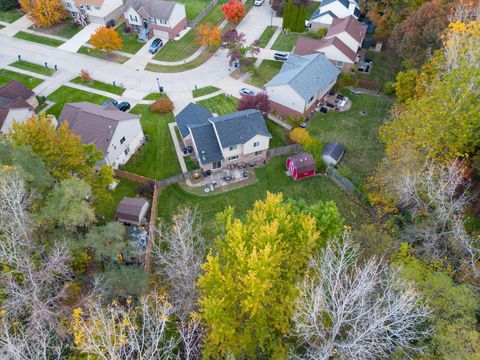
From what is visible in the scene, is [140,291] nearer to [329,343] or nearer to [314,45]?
[329,343]

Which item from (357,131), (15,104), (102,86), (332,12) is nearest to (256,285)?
(357,131)

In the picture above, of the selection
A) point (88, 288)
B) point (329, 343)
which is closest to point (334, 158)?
point (329, 343)

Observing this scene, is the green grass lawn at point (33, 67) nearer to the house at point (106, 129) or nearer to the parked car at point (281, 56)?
the house at point (106, 129)

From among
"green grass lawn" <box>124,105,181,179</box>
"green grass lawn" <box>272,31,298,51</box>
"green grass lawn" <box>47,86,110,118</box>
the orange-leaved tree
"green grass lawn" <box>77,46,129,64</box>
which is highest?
the orange-leaved tree

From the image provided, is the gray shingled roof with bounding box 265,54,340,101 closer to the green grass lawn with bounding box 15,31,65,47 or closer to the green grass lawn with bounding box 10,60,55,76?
the green grass lawn with bounding box 10,60,55,76

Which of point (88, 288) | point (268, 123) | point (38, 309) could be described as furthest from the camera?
point (268, 123)

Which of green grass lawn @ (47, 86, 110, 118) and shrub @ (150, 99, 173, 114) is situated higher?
shrub @ (150, 99, 173, 114)

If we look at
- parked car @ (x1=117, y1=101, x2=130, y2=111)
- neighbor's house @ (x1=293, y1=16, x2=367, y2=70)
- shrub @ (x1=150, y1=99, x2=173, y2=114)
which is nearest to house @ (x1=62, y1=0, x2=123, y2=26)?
parked car @ (x1=117, y1=101, x2=130, y2=111)

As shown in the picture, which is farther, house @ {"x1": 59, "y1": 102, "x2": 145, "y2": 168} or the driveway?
the driveway
